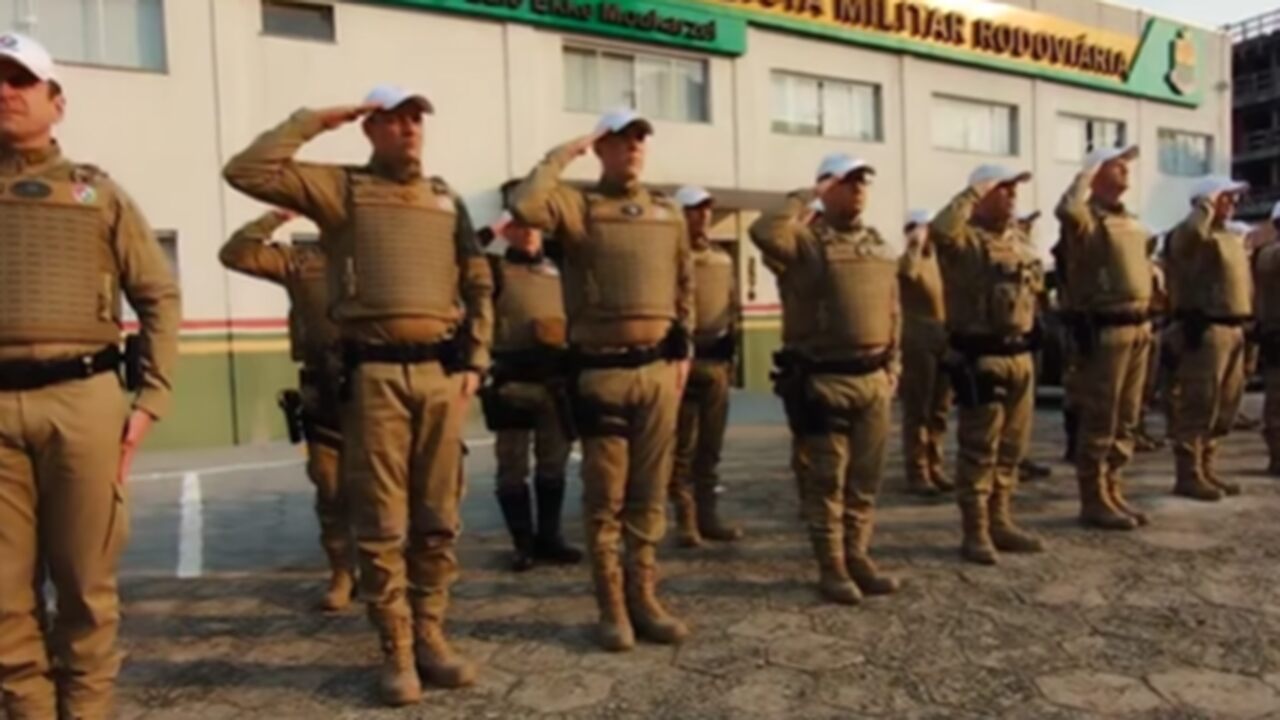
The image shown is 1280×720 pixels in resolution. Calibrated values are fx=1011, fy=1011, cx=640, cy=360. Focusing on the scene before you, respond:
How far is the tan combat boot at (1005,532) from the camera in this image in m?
5.45

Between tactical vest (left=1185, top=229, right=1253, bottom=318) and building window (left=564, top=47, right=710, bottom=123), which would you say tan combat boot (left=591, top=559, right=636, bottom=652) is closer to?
tactical vest (left=1185, top=229, right=1253, bottom=318)

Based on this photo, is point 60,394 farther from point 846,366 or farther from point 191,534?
point 191,534

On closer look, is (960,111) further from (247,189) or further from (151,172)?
(247,189)

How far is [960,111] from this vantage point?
18844 millimetres

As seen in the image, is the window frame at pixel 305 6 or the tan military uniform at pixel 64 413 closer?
the tan military uniform at pixel 64 413

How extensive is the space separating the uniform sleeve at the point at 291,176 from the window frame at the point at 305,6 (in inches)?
361

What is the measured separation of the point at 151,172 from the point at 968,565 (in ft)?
31.9

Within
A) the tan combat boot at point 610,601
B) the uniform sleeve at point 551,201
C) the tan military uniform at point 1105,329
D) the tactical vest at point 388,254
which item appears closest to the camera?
the tactical vest at point 388,254

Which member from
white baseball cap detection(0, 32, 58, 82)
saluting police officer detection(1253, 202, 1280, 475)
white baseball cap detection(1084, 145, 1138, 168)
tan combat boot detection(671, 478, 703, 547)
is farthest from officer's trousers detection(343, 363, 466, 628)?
saluting police officer detection(1253, 202, 1280, 475)

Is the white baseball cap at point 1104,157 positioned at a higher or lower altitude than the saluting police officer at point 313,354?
higher

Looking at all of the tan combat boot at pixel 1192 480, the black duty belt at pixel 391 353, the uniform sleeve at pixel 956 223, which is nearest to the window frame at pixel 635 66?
the tan combat boot at pixel 1192 480

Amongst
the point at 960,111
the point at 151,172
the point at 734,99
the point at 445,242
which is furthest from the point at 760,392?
the point at 445,242

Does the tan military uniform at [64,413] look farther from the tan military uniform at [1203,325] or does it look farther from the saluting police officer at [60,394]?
the tan military uniform at [1203,325]

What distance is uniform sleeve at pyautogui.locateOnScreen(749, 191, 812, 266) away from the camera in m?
4.74
